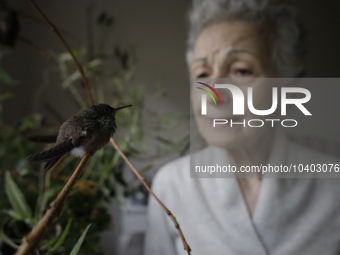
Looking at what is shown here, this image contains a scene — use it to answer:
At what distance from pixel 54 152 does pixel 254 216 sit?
36 centimetres

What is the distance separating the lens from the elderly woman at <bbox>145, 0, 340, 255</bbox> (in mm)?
336

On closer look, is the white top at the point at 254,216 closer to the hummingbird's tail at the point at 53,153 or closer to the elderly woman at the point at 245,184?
the elderly woman at the point at 245,184

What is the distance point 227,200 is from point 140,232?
38 cm

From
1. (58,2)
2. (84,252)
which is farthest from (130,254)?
(58,2)

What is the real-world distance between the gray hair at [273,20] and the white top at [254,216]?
15cm

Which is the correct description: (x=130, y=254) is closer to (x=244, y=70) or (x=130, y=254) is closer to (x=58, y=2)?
(x=244, y=70)

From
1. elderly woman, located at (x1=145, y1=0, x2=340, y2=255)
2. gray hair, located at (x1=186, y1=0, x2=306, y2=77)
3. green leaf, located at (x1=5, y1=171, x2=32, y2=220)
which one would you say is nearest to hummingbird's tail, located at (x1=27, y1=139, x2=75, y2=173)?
green leaf, located at (x1=5, y1=171, x2=32, y2=220)

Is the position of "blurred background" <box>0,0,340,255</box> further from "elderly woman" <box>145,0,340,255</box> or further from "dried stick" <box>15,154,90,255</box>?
"dried stick" <box>15,154,90,255</box>

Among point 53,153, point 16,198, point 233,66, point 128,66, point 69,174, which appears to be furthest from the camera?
point 128,66

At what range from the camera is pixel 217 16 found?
1.28 feet

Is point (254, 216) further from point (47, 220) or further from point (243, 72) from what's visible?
point (47, 220)

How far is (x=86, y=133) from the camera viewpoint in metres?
0.08

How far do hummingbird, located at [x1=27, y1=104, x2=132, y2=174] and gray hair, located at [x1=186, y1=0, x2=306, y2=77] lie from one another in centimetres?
36

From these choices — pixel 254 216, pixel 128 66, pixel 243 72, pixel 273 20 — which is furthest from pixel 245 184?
pixel 128 66
